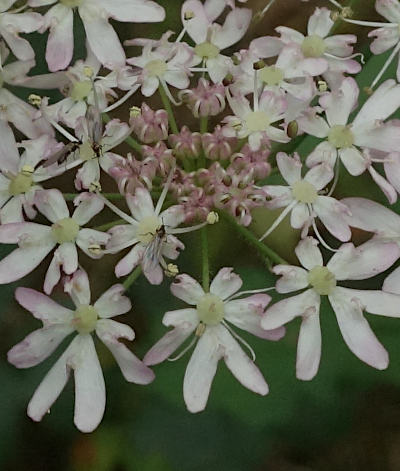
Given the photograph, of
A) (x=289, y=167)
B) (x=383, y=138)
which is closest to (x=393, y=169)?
(x=383, y=138)

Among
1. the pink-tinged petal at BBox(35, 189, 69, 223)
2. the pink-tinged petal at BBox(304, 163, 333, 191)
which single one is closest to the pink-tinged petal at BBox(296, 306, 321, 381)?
the pink-tinged petal at BBox(304, 163, 333, 191)

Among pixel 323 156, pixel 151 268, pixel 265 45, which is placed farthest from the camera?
pixel 265 45

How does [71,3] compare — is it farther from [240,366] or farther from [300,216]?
[240,366]

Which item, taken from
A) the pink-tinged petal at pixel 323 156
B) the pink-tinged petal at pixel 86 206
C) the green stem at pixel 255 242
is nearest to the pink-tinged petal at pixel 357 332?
the green stem at pixel 255 242

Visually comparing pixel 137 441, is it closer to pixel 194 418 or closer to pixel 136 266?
pixel 194 418

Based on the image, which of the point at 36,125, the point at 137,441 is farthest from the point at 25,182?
the point at 137,441
